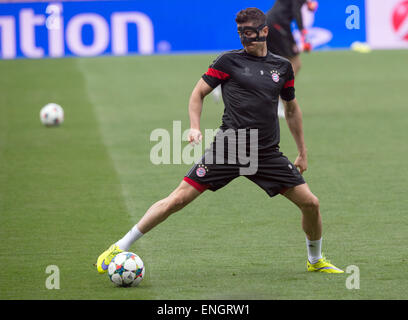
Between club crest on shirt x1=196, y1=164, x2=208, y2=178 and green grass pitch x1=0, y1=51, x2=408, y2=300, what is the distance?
867 mm

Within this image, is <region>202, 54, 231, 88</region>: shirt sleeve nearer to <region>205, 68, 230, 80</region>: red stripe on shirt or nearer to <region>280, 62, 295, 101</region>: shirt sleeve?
<region>205, 68, 230, 80</region>: red stripe on shirt

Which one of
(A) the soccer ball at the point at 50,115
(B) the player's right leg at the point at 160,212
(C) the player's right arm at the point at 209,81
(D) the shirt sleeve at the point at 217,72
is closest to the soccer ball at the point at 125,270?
(B) the player's right leg at the point at 160,212

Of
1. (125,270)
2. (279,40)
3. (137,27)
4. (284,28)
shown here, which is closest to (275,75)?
(125,270)

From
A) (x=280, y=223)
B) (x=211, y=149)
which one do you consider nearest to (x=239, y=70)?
(x=211, y=149)

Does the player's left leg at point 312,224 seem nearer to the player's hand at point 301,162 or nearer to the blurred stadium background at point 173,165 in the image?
the blurred stadium background at point 173,165

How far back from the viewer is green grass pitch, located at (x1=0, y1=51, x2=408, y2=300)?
6840 millimetres

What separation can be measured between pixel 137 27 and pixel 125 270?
67.6ft

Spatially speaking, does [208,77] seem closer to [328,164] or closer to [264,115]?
[264,115]

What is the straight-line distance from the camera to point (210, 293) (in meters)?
6.47

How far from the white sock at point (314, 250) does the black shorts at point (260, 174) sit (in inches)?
21.5

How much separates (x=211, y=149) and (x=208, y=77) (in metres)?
0.58

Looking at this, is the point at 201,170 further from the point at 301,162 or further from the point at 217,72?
the point at 301,162

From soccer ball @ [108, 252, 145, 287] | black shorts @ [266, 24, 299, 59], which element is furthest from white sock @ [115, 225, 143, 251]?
black shorts @ [266, 24, 299, 59]

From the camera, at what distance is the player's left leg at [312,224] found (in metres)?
6.84
